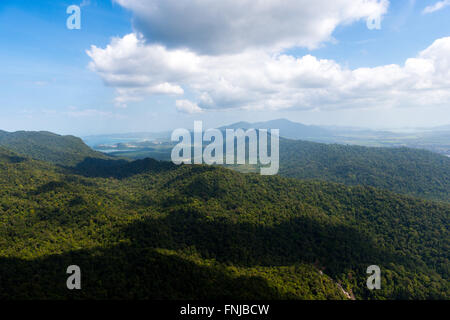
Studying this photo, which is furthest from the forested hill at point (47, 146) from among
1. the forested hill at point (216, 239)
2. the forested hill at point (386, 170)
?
the forested hill at point (386, 170)

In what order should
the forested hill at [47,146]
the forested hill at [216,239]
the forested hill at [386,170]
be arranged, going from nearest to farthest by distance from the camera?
the forested hill at [216,239] → the forested hill at [386,170] → the forested hill at [47,146]

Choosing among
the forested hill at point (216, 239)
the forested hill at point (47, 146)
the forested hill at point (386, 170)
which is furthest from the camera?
the forested hill at point (47, 146)


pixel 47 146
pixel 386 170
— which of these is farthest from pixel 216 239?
pixel 47 146

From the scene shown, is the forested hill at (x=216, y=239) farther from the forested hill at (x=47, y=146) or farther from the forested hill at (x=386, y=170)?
the forested hill at (x=386, y=170)

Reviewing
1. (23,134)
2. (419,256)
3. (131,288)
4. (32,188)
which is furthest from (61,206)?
(23,134)

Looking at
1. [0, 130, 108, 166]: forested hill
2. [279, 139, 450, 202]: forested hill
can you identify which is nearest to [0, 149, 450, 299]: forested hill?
[0, 130, 108, 166]: forested hill

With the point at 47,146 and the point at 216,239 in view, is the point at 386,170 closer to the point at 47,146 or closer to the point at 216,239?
the point at 216,239
